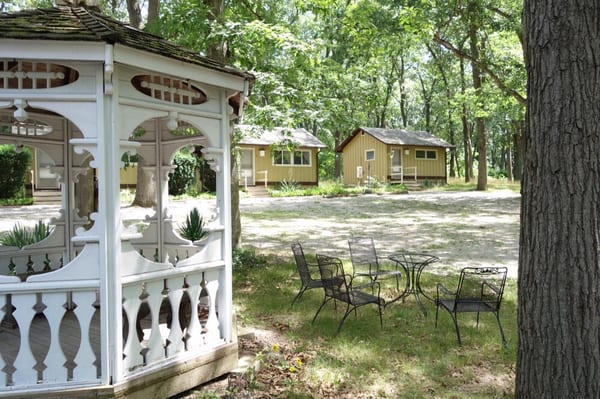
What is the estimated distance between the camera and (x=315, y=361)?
4828 mm

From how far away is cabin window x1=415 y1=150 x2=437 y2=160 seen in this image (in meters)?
35.0

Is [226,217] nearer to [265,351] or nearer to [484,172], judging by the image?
[265,351]

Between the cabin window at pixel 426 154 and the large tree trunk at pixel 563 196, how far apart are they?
32714 millimetres

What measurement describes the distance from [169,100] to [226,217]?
3.76 feet

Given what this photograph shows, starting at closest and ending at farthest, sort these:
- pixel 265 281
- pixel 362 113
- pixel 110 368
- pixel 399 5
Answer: pixel 110 368, pixel 265 281, pixel 362 113, pixel 399 5

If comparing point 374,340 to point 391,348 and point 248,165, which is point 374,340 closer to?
point 391,348

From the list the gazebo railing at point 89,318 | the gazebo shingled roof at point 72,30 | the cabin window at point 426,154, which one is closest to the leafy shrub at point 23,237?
the gazebo railing at point 89,318

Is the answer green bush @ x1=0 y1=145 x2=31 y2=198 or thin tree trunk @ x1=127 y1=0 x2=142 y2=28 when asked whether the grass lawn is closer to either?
thin tree trunk @ x1=127 y1=0 x2=142 y2=28

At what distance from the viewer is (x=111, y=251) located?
3434mm

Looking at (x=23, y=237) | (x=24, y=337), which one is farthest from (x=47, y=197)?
(x=24, y=337)

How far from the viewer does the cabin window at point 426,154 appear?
115 ft

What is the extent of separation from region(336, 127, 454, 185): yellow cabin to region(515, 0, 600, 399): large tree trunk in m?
29.3

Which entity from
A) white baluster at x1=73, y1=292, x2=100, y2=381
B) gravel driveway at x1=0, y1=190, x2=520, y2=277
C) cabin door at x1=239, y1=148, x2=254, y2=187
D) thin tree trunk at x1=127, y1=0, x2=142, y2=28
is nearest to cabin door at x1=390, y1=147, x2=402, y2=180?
cabin door at x1=239, y1=148, x2=254, y2=187

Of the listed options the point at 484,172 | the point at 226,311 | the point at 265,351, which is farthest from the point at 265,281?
the point at 484,172
